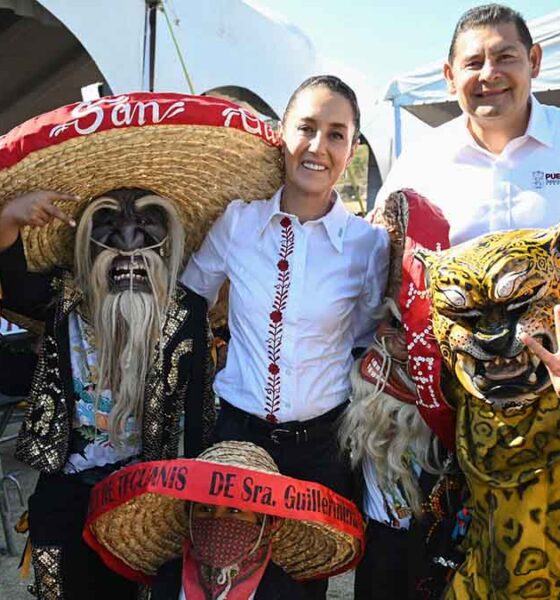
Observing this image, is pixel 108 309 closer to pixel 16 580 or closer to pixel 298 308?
pixel 298 308

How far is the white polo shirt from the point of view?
208 cm

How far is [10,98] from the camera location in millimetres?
8430

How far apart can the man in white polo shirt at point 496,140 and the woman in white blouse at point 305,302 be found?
0.95 feet

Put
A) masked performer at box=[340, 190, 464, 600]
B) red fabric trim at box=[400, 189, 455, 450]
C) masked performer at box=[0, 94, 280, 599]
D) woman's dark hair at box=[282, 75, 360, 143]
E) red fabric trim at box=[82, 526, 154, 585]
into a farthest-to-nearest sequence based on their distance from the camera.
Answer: woman's dark hair at box=[282, 75, 360, 143], masked performer at box=[0, 94, 280, 599], red fabric trim at box=[82, 526, 154, 585], masked performer at box=[340, 190, 464, 600], red fabric trim at box=[400, 189, 455, 450]

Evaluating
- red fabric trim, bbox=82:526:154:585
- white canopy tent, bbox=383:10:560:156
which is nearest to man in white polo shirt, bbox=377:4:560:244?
red fabric trim, bbox=82:526:154:585

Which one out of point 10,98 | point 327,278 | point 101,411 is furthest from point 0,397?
point 10,98

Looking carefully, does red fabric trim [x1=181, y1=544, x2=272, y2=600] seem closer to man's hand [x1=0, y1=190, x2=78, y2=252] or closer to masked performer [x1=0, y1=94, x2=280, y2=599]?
masked performer [x1=0, y1=94, x2=280, y2=599]

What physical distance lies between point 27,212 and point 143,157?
15.5 inches

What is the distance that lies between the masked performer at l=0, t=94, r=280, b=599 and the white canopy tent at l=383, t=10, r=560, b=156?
4320 mm

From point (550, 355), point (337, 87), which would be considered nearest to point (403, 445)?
point (550, 355)

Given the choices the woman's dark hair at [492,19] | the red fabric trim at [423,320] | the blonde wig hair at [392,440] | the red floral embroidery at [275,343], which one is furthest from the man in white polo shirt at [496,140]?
the red floral embroidery at [275,343]

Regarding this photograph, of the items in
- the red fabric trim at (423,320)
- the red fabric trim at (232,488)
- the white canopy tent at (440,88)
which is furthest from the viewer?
the white canopy tent at (440,88)

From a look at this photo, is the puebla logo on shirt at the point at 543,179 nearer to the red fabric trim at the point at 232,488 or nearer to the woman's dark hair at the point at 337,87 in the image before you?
the woman's dark hair at the point at 337,87

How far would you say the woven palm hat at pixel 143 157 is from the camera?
81.6 inches
